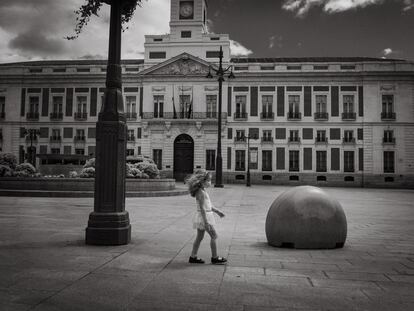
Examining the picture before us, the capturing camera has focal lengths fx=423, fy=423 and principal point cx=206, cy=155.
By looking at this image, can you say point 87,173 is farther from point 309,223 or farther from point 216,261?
point 216,261

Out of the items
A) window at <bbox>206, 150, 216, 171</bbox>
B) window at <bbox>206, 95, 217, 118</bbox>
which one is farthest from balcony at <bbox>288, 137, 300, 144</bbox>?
window at <bbox>206, 95, 217, 118</bbox>

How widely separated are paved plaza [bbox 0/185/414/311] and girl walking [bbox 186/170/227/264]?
155 millimetres

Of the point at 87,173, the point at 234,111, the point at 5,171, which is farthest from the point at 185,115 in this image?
the point at 5,171

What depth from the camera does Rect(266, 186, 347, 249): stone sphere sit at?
A: 666 centimetres

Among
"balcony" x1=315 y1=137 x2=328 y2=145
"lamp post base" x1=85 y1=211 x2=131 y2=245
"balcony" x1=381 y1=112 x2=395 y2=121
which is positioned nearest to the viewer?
"lamp post base" x1=85 y1=211 x2=131 y2=245

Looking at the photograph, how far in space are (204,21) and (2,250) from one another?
46.1m

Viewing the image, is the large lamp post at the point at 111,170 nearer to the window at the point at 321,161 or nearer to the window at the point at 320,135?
the window at the point at 321,161

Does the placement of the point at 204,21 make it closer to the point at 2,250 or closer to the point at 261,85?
the point at 261,85

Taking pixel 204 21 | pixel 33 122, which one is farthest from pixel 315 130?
pixel 33 122

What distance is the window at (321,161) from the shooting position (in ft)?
142

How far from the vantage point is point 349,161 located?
141ft

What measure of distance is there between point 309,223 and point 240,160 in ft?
124

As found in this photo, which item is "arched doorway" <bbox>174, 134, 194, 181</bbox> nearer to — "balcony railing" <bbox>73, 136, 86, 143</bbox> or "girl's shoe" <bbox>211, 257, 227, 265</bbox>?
"balcony railing" <bbox>73, 136, 86, 143</bbox>

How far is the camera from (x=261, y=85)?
1777 inches
